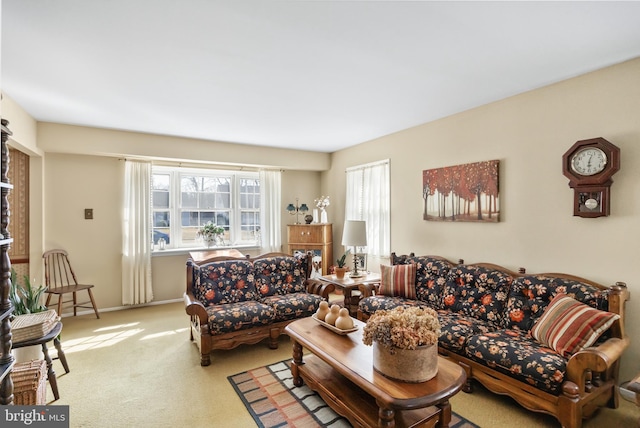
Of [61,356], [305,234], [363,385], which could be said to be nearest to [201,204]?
[305,234]

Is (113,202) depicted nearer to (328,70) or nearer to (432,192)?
(328,70)

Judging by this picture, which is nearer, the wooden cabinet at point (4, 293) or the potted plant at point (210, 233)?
the wooden cabinet at point (4, 293)

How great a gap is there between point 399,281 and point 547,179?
5.84ft

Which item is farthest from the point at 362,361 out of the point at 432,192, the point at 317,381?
the point at 432,192

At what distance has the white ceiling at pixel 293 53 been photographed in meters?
1.82

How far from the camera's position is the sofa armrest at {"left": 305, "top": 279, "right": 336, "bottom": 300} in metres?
3.79

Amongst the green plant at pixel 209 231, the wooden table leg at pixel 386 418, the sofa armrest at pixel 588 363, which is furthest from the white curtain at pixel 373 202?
the wooden table leg at pixel 386 418

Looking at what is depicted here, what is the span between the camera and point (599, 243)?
2578 millimetres

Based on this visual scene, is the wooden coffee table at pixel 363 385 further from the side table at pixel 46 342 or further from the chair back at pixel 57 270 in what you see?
the chair back at pixel 57 270

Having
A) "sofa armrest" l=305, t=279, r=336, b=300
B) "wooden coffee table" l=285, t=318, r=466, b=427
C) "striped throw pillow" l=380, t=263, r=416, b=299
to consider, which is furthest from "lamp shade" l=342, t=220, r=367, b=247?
"wooden coffee table" l=285, t=318, r=466, b=427

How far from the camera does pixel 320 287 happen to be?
3857 mm

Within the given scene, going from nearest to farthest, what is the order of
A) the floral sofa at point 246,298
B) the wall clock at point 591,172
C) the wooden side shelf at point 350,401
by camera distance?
the wooden side shelf at point 350,401 < the wall clock at point 591,172 < the floral sofa at point 246,298

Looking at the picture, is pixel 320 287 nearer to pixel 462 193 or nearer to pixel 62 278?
pixel 462 193

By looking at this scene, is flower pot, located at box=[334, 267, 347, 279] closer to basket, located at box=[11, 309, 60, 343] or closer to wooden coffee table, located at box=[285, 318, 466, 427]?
wooden coffee table, located at box=[285, 318, 466, 427]
